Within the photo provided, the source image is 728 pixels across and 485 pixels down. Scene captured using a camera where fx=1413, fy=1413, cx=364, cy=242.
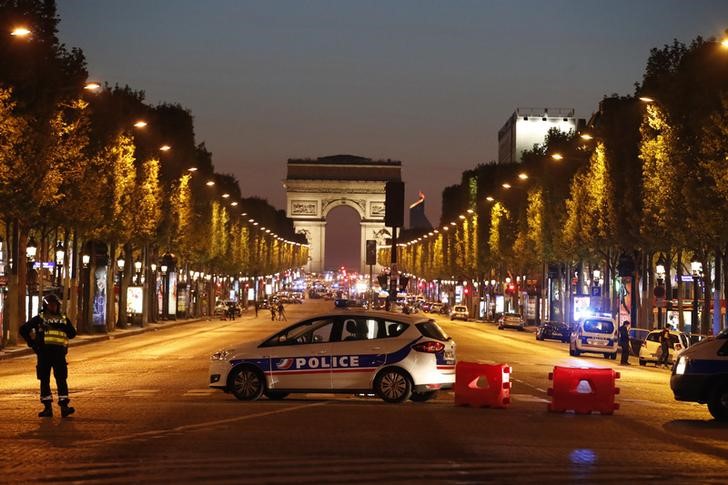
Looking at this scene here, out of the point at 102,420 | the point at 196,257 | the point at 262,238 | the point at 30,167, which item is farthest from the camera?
the point at 262,238

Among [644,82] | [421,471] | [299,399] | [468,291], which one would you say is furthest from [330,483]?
[468,291]

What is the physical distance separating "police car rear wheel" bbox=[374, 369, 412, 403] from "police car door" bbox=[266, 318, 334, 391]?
991 mm

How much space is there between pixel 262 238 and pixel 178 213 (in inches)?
3529

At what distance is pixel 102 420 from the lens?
2072cm

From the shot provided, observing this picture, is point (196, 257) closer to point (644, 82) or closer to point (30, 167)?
point (644, 82)

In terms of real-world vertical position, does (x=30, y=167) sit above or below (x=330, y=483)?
above

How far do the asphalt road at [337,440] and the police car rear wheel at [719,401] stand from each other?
334 millimetres

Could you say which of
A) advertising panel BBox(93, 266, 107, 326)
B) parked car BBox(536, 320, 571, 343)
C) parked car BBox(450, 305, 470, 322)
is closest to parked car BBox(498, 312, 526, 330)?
parked car BBox(536, 320, 571, 343)

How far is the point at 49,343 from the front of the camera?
21.2 meters

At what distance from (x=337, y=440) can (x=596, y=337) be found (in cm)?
3752

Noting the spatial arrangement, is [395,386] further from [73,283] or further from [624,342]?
[73,283]

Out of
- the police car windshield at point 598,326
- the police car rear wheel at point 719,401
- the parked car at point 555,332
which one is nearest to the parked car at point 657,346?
the police car windshield at point 598,326

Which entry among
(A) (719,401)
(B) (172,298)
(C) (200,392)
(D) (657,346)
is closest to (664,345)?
(D) (657,346)

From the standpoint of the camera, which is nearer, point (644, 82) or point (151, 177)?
point (644, 82)
